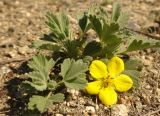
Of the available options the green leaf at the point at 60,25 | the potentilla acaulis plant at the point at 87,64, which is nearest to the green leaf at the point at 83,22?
the potentilla acaulis plant at the point at 87,64

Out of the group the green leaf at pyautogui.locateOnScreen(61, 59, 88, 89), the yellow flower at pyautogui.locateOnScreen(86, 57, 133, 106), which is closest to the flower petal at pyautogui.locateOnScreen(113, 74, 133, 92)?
the yellow flower at pyautogui.locateOnScreen(86, 57, 133, 106)

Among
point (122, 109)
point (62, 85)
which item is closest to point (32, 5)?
point (62, 85)

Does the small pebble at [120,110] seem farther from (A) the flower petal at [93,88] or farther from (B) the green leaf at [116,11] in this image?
(B) the green leaf at [116,11]

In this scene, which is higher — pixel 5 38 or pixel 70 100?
pixel 5 38

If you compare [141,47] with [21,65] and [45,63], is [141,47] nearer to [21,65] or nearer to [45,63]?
[45,63]

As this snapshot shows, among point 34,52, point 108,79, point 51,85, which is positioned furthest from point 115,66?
point 34,52

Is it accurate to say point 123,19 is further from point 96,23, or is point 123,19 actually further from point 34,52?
point 34,52

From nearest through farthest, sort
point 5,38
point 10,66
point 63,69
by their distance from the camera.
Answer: point 63,69, point 10,66, point 5,38
